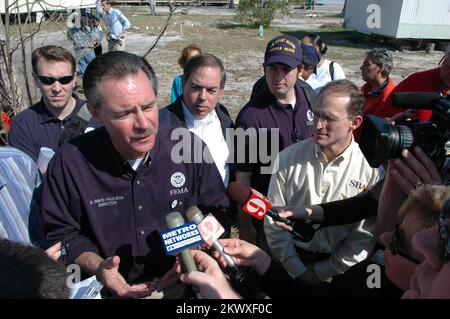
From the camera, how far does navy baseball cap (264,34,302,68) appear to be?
2930 mm

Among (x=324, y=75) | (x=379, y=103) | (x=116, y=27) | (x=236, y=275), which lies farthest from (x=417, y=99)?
(x=116, y=27)

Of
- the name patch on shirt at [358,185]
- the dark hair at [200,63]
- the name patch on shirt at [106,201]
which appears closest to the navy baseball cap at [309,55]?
the dark hair at [200,63]

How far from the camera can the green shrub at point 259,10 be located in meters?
22.2

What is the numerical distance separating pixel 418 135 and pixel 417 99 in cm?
20

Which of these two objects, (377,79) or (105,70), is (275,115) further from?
(377,79)

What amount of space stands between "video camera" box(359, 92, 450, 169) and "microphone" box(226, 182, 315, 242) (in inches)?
20.9

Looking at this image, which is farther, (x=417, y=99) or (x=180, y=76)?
(x=180, y=76)

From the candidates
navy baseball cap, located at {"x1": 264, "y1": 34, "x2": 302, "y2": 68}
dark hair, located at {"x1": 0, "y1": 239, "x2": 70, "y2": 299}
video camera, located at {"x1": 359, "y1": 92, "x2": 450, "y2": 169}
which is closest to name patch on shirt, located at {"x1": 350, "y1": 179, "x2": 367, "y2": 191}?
video camera, located at {"x1": 359, "y1": 92, "x2": 450, "y2": 169}

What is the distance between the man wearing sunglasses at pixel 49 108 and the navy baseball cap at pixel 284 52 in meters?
1.58

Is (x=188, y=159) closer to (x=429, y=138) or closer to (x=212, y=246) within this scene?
(x=212, y=246)

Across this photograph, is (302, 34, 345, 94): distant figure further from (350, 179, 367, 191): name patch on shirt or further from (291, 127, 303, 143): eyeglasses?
(350, 179, 367, 191): name patch on shirt

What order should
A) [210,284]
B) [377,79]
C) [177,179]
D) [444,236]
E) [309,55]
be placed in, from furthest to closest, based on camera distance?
[309,55]
[377,79]
[177,179]
[210,284]
[444,236]

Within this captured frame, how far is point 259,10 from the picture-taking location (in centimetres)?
2211

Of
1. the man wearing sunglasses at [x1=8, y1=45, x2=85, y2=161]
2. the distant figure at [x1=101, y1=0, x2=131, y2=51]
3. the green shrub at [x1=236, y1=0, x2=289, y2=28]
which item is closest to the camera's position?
the man wearing sunglasses at [x1=8, y1=45, x2=85, y2=161]
